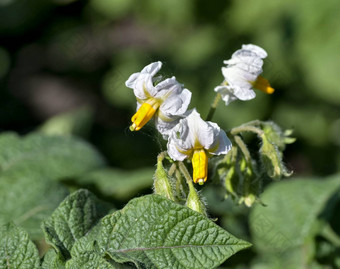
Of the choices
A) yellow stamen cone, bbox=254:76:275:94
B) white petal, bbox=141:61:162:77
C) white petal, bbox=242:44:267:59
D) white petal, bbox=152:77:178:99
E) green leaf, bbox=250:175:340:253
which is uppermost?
white petal, bbox=141:61:162:77

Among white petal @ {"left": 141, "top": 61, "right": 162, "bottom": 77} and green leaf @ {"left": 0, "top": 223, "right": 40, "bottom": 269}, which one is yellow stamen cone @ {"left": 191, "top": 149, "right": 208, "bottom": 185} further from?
green leaf @ {"left": 0, "top": 223, "right": 40, "bottom": 269}

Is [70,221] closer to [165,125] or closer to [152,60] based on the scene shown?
[165,125]

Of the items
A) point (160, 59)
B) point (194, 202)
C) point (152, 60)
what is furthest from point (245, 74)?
point (160, 59)

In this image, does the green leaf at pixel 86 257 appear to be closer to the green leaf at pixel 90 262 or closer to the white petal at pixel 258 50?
the green leaf at pixel 90 262

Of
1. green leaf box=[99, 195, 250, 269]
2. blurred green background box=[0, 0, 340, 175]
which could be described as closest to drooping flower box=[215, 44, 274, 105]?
green leaf box=[99, 195, 250, 269]

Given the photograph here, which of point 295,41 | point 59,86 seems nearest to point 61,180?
point 295,41

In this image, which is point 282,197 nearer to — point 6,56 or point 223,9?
point 223,9

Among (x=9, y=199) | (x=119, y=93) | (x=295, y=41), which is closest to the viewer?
(x=9, y=199)
